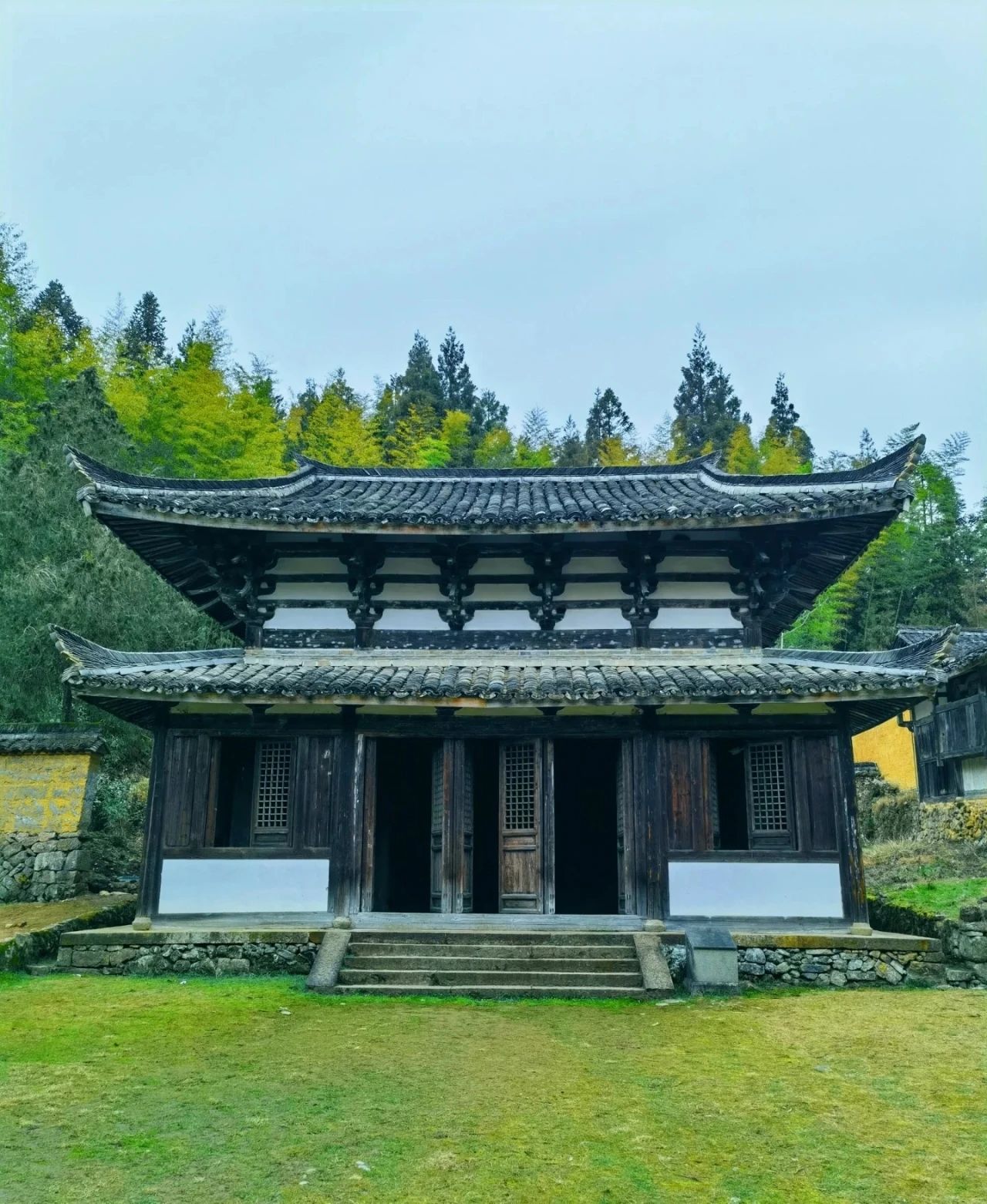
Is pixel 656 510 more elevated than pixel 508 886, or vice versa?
pixel 656 510

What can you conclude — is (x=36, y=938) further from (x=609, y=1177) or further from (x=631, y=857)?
(x=609, y=1177)

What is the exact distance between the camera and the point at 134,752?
23281 millimetres

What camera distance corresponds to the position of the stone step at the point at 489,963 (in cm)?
1077

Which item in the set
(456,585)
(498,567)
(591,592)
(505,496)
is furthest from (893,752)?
(456,585)

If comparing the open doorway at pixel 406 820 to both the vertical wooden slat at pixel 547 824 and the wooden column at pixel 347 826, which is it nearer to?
the wooden column at pixel 347 826

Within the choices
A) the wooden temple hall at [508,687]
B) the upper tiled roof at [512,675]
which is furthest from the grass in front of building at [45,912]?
the upper tiled roof at [512,675]

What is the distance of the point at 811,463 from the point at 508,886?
43.8 metres

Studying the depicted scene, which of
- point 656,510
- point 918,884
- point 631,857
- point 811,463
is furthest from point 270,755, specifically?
point 811,463

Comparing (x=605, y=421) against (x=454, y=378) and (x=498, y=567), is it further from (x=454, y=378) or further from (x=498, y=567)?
(x=498, y=567)

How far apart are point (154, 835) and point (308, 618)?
380 cm

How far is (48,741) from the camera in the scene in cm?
1602

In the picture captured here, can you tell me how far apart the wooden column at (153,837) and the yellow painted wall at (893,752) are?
73.8 feet

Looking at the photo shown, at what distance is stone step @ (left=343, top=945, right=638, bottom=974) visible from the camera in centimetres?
1077

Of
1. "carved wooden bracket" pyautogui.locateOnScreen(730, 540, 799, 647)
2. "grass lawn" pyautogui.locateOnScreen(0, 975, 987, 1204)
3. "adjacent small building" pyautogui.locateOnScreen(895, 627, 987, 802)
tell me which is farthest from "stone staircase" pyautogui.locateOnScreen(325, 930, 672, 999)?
"adjacent small building" pyautogui.locateOnScreen(895, 627, 987, 802)
